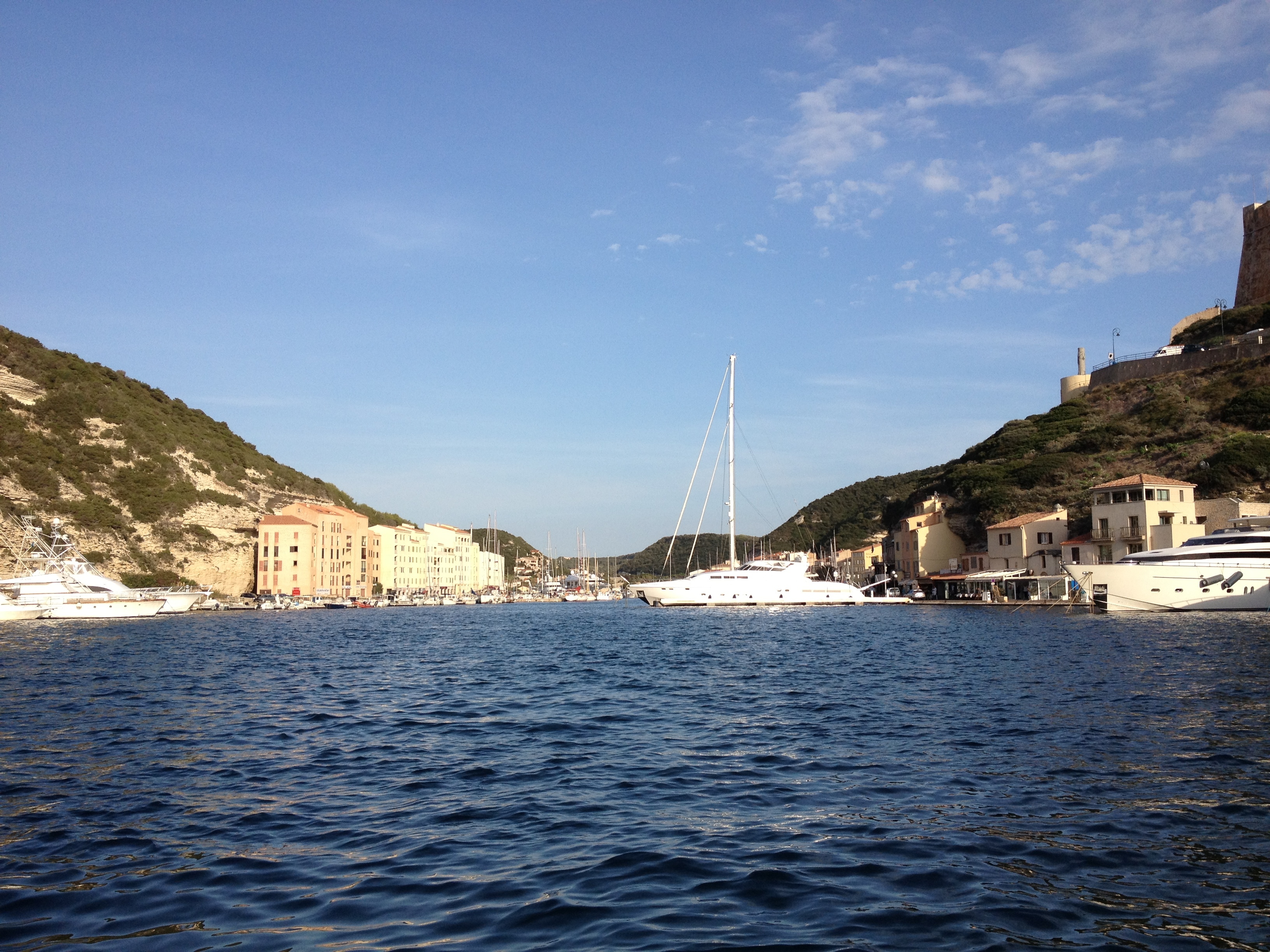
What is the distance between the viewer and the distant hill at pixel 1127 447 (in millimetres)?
68188

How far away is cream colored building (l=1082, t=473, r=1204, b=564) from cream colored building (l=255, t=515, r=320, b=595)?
91.5 m

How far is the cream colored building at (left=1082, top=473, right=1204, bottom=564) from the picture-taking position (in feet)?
204

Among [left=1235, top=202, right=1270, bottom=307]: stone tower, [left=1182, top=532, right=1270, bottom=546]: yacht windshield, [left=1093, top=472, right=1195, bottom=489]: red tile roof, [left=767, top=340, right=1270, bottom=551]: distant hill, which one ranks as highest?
[left=1235, top=202, right=1270, bottom=307]: stone tower

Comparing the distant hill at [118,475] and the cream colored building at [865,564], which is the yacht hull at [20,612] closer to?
the distant hill at [118,475]

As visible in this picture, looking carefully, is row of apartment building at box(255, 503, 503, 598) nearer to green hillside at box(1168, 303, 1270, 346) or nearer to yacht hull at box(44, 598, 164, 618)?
yacht hull at box(44, 598, 164, 618)

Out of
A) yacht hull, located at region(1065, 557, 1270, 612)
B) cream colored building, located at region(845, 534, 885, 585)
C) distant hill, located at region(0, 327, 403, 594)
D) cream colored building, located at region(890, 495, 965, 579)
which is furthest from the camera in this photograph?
cream colored building, located at region(845, 534, 885, 585)

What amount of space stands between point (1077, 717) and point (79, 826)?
49.6ft

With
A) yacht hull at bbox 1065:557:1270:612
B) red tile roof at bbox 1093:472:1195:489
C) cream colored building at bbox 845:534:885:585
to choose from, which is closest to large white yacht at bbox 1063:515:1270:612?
yacht hull at bbox 1065:557:1270:612

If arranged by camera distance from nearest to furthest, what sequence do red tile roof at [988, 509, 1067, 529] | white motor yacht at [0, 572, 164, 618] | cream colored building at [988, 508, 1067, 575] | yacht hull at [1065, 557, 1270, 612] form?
yacht hull at [1065, 557, 1270, 612]
white motor yacht at [0, 572, 164, 618]
cream colored building at [988, 508, 1067, 575]
red tile roof at [988, 509, 1067, 529]

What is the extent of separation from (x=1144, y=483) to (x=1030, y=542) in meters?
12.8

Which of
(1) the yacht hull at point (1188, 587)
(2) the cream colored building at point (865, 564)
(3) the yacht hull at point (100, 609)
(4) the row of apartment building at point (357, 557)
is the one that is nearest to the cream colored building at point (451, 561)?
(4) the row of apartment building at point (357, 557)

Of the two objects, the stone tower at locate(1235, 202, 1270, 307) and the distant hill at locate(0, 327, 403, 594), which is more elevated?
the stone tower at locate(1235, 202, 1270, 307)

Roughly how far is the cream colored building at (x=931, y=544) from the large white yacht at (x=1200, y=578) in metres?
39.1

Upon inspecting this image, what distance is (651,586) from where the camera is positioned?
235ft
